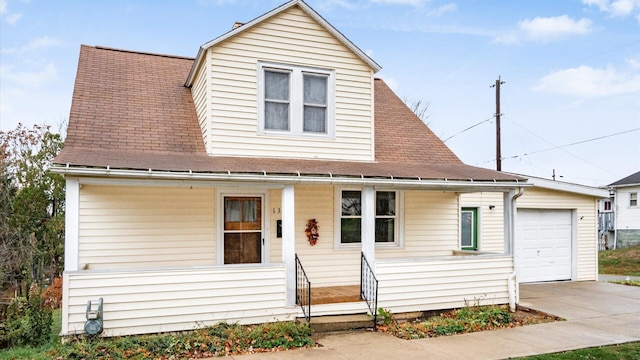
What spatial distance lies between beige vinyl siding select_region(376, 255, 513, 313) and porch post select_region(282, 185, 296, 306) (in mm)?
1620

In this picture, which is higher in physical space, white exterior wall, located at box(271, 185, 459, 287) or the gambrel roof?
the gambrel roof

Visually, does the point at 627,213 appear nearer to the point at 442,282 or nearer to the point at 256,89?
the point at 442,282

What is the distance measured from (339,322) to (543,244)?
812cm

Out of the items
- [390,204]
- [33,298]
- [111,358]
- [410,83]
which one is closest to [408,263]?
[390,204]

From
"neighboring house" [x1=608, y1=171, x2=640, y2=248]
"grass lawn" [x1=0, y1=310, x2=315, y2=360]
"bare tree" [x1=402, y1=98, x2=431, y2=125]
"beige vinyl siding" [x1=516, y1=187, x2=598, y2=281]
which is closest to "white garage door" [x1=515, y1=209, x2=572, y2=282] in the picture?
"beige vinyl siding" [x1=516, y1=187, x2=598, y2=281]

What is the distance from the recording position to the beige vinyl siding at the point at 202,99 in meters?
9.09

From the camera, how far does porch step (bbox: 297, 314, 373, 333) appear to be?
7809mm

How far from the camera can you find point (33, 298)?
23.3 ft

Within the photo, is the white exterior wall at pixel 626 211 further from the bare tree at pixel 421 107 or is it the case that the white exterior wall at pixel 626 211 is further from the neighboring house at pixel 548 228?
the neighboring house at pixel 548 228

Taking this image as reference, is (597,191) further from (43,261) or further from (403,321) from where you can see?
(43,261)

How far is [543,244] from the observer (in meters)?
13.3

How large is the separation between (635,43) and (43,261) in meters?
23.5

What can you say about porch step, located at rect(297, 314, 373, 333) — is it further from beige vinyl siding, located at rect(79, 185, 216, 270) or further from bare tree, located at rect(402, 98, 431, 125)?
bare tree, located at rect(402, 98, 431, 125)

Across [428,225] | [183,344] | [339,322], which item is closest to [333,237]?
[339,322]
